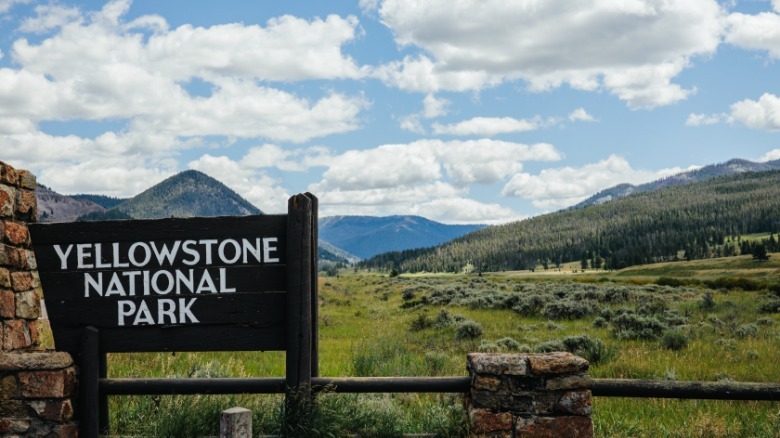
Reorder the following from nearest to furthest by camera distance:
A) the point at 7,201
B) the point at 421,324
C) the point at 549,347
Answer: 1. the point at 7,201
2. the point at 549,347
3. the point at 421,324

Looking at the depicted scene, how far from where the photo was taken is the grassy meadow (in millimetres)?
5492

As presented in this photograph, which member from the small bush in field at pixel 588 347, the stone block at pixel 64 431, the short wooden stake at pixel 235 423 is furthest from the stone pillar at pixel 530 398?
the small bush in field at pixel 588 347

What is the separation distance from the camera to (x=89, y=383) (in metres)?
5.41

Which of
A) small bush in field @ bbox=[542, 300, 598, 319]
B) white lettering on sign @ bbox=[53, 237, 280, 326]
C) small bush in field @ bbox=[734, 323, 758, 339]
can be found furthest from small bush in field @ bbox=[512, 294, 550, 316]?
white lettering on sign @ bbox=[53, 237, 280, 326]

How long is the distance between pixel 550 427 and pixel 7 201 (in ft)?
17.9

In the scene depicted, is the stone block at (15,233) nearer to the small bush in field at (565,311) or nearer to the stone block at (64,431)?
the stone block at (64,431)

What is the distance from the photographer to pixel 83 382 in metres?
5.43

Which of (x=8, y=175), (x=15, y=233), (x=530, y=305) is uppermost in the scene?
(x=8, y=175)

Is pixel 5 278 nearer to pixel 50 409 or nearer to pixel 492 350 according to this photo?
pixel 50 409

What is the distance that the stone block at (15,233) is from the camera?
561 cm

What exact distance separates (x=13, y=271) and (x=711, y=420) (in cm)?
732

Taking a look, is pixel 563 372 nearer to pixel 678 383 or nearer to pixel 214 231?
pixel 678 383

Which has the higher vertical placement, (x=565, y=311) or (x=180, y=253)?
(x=180, y=253)

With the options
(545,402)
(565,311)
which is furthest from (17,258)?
(565,311)
